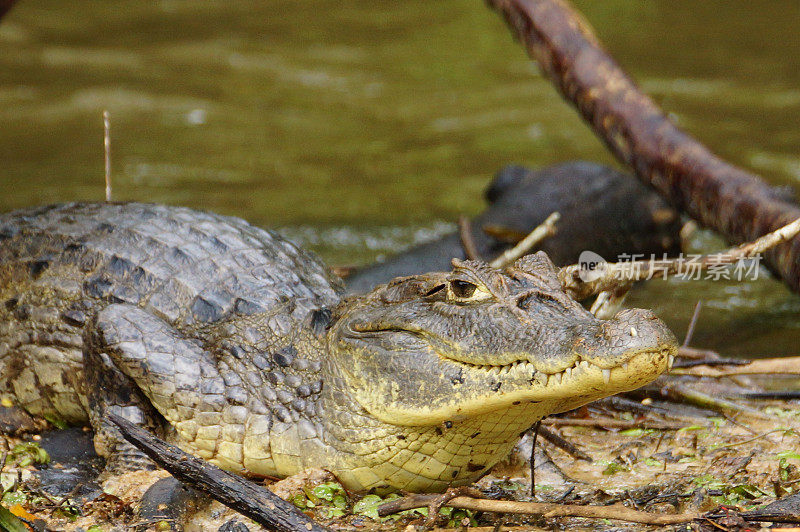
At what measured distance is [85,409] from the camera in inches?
155

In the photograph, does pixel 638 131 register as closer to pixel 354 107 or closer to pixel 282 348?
pixel 282 348

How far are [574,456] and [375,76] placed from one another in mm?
10203

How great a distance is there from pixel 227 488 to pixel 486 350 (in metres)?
0.92

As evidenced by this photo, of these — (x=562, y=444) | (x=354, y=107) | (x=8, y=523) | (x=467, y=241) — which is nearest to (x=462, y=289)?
(x=562, y=444)

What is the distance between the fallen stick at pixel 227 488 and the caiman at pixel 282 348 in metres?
0.43

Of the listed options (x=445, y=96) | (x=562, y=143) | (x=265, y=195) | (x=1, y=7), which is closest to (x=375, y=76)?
(x=445, y=96)

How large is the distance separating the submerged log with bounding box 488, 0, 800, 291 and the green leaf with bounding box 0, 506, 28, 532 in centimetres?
417

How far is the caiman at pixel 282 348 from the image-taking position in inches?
114

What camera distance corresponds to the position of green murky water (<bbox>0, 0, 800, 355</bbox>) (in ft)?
28.9

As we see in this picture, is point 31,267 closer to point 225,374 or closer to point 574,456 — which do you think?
point 225,374

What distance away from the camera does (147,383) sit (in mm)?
3574

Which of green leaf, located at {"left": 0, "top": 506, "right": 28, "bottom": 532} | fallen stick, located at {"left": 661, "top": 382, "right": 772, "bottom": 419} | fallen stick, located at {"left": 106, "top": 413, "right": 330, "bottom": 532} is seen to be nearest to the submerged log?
fallen stick, located at {"left": 661, "top": 382, "right": 772, "bottom": 419}

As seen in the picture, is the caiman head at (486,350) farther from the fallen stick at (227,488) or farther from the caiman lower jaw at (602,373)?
the fallen stick at (227,488)

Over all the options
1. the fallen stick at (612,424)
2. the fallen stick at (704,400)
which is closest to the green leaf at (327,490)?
the fallen stick at (612,424)
